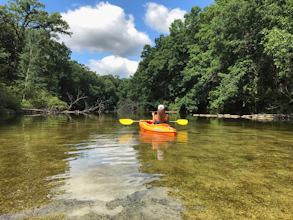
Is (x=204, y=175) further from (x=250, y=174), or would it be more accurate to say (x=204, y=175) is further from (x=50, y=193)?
(x=50, y=193)

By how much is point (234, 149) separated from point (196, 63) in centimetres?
2364

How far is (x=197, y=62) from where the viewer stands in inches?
1048

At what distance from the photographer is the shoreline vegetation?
16.0 metres

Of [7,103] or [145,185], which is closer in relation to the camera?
[145,185]

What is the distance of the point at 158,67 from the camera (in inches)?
1366

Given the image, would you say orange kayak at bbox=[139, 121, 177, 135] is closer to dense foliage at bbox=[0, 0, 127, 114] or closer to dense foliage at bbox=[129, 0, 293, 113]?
dense foliage at bbox=[129, 0, 293, 113]

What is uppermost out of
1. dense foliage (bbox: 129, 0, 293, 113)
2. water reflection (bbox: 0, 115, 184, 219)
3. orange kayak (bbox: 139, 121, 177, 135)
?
dense foliage (bbox: 129, 0, 293, 113)

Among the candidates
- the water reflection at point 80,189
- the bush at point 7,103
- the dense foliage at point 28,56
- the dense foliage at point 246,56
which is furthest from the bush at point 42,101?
the water reflection at point 80,189

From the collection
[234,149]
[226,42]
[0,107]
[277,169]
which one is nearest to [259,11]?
[226,42]

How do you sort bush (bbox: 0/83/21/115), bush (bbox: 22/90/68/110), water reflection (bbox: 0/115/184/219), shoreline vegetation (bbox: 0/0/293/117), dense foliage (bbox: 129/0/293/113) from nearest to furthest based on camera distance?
water reflection (bbox: 0/115/184/219), dense foliage (bbox: 129/0/293/113), shoreline vegetation (bbox: 0/0/293/117), bush (bbox: 0/83/21/115), bush (bbox: 22/90/68/110)

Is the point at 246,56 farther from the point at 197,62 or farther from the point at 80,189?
the point at 80,189

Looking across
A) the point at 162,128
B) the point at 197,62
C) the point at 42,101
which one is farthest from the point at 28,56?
the point at 162,128

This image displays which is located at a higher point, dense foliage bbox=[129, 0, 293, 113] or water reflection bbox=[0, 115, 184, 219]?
dense foliage bbox=[129, 0, 293, 113]

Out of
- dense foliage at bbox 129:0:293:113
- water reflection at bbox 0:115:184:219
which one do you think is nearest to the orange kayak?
water reflection at bbox 0:115:184:219
